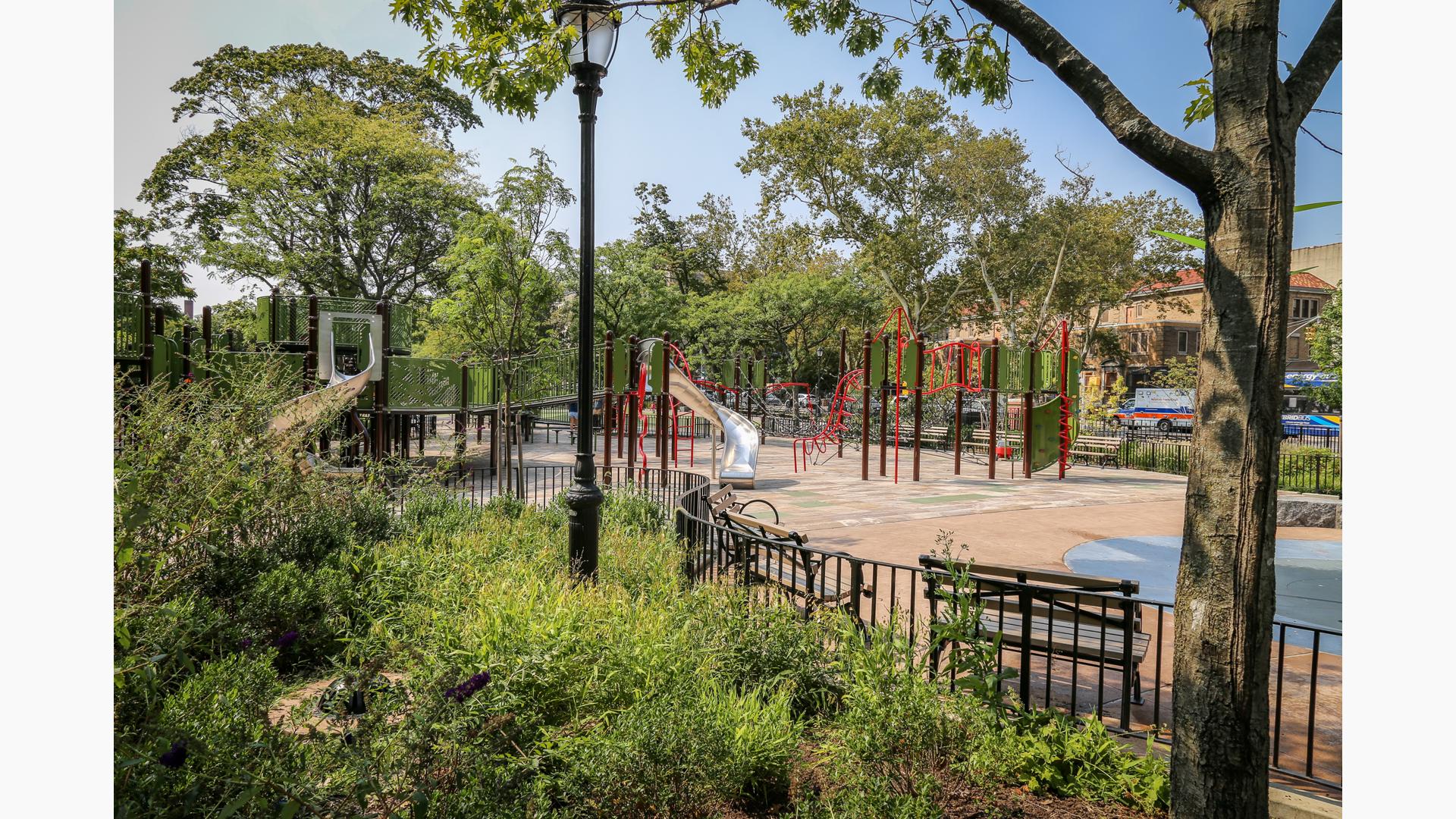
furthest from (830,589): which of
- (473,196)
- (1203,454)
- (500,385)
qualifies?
(473,196)

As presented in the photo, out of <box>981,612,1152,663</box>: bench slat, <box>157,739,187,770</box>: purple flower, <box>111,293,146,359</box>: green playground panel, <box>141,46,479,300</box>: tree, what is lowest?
<box>981,612,1152,663</box>: bench slat

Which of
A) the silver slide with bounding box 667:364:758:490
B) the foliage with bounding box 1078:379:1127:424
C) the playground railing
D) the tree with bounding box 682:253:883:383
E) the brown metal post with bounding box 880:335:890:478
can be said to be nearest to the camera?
the playground railing

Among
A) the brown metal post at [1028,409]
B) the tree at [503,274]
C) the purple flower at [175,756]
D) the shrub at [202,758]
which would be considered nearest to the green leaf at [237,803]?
the shrub at [202,758]

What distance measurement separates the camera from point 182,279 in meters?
17.2

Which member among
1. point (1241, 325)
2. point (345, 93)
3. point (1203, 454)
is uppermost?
point (345, 93)

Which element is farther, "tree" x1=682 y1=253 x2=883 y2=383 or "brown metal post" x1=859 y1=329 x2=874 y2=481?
"tree" x1=682 y1=253 x2=883 y2=383

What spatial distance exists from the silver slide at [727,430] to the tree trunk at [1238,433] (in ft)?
40.4

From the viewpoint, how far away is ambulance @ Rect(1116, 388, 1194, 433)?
117 ft

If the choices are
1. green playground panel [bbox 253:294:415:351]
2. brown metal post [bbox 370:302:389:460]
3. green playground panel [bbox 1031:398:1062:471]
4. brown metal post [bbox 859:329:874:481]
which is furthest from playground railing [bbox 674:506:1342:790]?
green playground panel [bbox 1031:398:1062:471]

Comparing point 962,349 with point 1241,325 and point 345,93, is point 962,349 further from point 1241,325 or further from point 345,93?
point 345,93

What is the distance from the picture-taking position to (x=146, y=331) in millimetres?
11469

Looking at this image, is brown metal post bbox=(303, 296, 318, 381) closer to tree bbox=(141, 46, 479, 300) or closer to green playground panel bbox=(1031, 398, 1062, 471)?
tree bbox=(141, 46, 479, 300)

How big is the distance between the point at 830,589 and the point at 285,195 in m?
26.4

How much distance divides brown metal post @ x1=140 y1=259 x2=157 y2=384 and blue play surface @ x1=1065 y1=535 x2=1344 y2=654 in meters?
13.4
